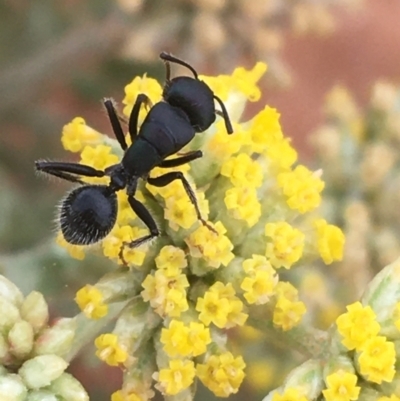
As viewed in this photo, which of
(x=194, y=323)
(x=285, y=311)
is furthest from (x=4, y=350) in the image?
(x=285, y=311)

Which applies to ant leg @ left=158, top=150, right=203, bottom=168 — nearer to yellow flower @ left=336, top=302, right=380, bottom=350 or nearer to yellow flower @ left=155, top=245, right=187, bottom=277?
yellow flower @ left=155, top=245, right=187, bottom=277

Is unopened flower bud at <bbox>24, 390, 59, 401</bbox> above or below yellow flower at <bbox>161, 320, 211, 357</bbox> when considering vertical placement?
below

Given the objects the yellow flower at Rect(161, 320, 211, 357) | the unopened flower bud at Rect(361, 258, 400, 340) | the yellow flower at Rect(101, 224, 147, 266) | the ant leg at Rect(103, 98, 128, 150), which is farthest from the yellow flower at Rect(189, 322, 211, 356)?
the ant leg at Rect(103, 98, 128, 150)

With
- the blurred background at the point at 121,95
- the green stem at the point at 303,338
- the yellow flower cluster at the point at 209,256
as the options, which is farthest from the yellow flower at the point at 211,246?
the blurred background at the point at 121,95

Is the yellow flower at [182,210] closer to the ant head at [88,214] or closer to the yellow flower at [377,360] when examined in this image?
the ant head at [88,214]

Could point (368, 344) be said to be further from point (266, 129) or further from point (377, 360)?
point (266, 129)

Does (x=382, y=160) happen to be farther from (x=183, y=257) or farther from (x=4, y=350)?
(x=4, y=350)
